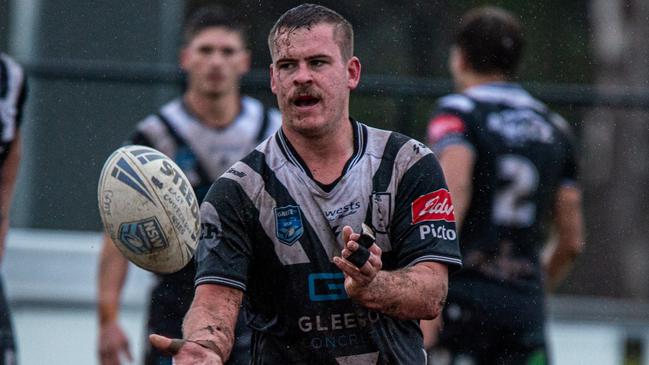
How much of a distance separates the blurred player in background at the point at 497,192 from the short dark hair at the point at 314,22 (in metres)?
1.93

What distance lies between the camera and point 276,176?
451cm

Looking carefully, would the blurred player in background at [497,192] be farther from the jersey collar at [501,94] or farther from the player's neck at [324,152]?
the player's neck at [324,152]

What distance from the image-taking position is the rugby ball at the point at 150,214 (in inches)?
178

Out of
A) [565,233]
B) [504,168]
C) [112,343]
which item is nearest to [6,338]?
[112,343]

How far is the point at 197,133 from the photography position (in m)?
6.78

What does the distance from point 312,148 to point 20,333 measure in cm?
474

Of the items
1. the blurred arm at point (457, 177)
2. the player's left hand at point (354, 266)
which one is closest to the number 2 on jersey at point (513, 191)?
the blurred arm at point (457, 177)

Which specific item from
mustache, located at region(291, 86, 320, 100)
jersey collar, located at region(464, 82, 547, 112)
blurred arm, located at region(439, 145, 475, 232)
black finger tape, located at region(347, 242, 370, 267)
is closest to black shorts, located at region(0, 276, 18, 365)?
blurred arm, located at region(439, 145, 475, 232)

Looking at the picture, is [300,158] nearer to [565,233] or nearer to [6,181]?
[6,181]

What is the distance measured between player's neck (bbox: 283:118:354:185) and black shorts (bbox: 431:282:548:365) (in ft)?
7.08

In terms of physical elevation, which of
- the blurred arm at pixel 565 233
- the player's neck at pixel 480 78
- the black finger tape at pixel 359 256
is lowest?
the black finger tape at pixel 359 256

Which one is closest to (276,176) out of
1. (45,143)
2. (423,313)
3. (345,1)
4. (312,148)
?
→ (312,148)

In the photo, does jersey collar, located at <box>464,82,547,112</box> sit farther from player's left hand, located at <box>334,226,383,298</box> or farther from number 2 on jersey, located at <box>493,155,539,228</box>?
player's left hand, located at <box>334,226,383,298</box>

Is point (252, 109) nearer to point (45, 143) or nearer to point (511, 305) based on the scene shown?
point (511, 305)
